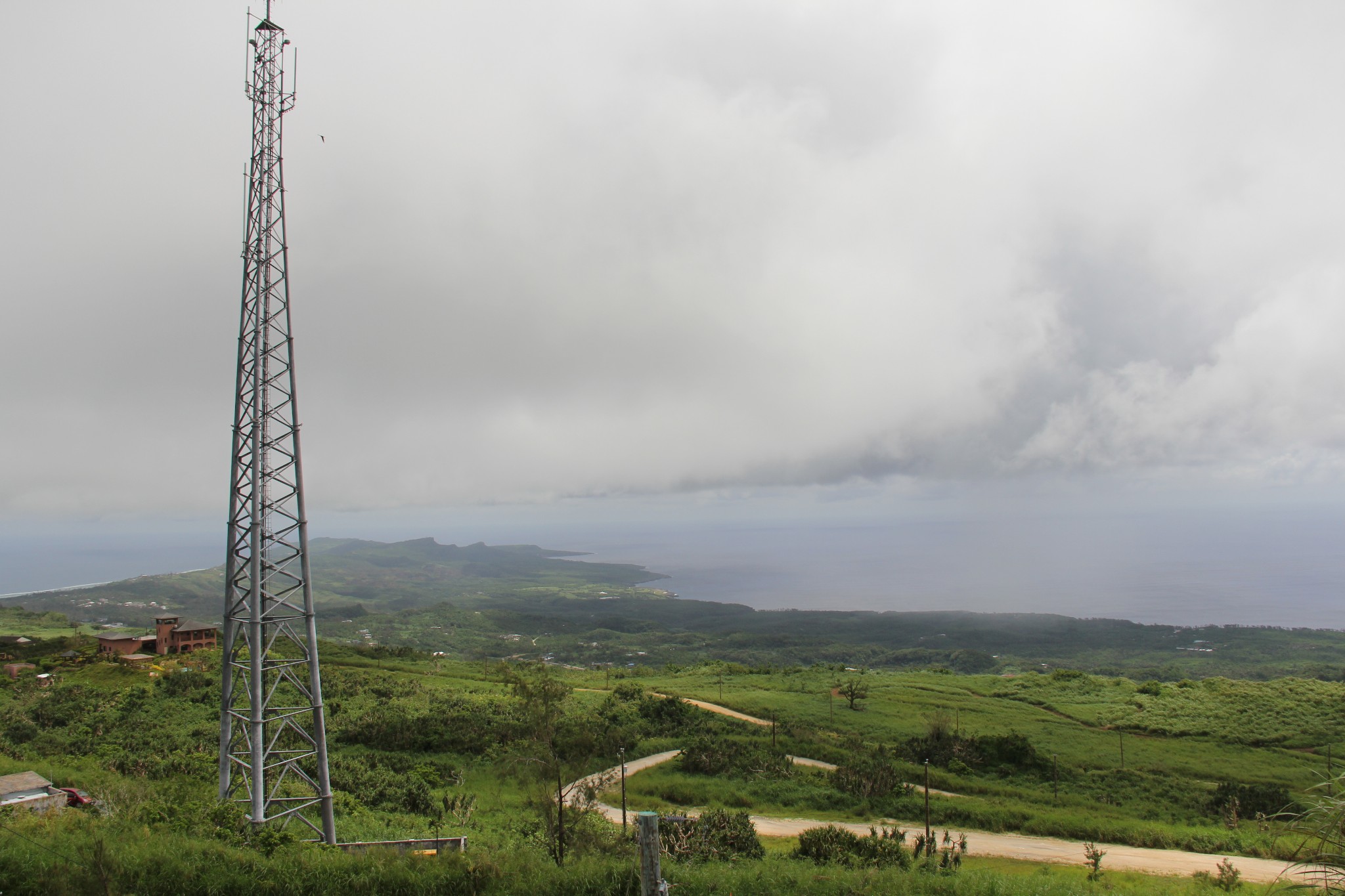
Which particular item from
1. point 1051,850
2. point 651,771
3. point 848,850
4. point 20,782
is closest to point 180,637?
point 20,782

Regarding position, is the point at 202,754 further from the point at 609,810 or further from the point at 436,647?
the point at 436,647

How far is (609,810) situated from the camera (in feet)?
74.2

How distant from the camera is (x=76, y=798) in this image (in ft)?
57.4

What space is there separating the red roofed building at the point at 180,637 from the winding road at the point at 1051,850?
34.3 m

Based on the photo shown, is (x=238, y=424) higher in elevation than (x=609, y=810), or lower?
higher

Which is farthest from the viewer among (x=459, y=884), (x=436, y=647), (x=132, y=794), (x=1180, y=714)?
(x=436, y=647)

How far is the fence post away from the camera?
7.75 metres

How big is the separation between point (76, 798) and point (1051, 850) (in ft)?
88.2

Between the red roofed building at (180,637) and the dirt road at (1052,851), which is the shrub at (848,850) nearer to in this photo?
the dirt road at (1052,851)

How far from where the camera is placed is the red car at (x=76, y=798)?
55.7 feet

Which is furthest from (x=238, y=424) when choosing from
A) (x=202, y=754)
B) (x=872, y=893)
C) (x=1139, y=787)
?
(x=1139, y=787)

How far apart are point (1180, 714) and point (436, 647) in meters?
95.2

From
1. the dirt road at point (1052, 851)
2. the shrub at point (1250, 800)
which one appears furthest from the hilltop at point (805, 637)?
the dirt road at point (1052, 851)

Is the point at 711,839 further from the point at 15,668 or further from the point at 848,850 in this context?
the point at 15,668
